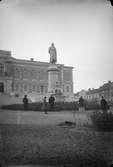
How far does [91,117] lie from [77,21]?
2334 millimetres

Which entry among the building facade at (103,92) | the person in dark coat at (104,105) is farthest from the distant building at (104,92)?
the person in dark coat at (104,105)

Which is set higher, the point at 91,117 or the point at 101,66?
the point at 101,66

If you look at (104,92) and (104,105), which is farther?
(104,92)

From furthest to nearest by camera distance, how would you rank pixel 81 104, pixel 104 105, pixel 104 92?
pixel 81 104 < pixel 104 92 < pixel 104 105

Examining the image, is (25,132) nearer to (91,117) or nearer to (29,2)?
(91,117)

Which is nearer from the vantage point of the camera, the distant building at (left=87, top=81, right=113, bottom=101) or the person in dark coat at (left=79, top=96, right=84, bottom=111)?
the distant building at (left=87, top=81, right=113, bottom=101)

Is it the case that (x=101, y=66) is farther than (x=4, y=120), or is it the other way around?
(x=101, y=66)

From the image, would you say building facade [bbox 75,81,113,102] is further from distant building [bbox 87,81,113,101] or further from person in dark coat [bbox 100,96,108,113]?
person in dark coat [bbox 100,96,108,113]

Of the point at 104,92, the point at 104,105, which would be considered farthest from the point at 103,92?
the point at 104,105

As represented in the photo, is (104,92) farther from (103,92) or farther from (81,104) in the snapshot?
(81,104)

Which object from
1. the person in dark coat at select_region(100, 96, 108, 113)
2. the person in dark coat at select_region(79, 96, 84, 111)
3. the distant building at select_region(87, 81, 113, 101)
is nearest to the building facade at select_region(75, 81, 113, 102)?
the distant building at select_region(87, 81, 113, 101)

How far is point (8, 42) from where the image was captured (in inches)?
191

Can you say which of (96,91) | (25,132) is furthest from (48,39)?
(25,132)

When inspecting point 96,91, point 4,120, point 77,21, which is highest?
point 77,21
